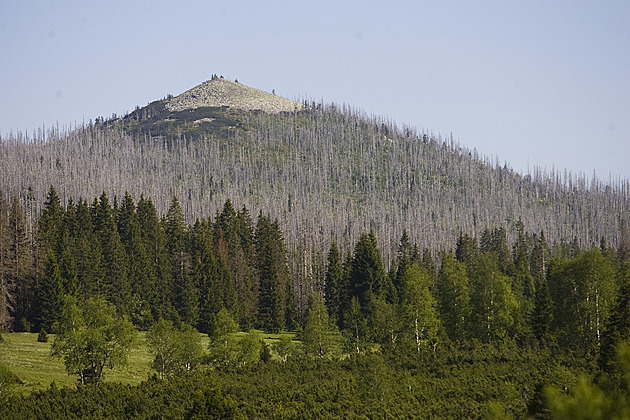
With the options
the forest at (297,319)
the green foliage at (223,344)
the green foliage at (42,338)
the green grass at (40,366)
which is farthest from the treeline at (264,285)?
the green foliage at (223,344)

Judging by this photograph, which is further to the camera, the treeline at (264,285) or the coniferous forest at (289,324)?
the treeline at (264,285)

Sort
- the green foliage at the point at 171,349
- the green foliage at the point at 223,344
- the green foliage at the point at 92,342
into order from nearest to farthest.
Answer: the green foliage at the point at 92,342, the green foliage at the point at 171,349, the green foliage at the point at 223,344

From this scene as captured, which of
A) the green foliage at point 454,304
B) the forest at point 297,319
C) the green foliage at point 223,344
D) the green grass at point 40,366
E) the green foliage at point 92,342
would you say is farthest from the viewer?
the green foliage at point 454,304

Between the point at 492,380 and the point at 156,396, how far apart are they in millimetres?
25500

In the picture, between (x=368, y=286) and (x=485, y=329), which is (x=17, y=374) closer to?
(x=485, y=329)

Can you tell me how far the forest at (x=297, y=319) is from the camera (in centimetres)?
4334

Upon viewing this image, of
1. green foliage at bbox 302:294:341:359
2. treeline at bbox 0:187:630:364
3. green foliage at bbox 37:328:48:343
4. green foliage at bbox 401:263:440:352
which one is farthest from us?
green foliage at bbox 401:263:440:352

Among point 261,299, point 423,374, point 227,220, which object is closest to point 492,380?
point 423,374

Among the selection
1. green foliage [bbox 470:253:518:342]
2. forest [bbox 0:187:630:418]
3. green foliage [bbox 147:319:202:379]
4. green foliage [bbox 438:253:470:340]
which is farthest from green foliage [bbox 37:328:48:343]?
green foliage [bbox 470:253:518:342]

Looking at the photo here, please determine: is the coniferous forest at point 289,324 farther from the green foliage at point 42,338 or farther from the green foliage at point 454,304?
the green foliage at point 42,338

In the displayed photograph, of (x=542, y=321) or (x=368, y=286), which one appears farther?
(x=368, y=286)

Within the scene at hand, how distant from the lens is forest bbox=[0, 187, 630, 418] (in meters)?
43.3

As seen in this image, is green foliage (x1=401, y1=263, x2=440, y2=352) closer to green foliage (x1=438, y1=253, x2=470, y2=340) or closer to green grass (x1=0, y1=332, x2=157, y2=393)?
green foliage (x1=438, y1=253, x2=470, y2=340)

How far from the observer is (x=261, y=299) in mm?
94125
